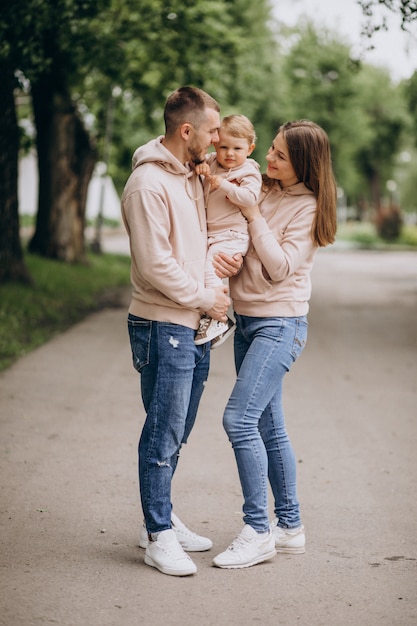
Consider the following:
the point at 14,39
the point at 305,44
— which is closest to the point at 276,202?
the point at 14,39

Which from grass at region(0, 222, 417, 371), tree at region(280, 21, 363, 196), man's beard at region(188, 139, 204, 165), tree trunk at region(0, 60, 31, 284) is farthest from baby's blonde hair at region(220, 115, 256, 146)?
tree at region(280, 21, 363, 196)

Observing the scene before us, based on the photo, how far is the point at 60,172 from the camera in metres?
19.8

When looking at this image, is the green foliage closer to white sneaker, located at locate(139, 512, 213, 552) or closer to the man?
white sneaker, located at locate(139, 512, 213, 552)

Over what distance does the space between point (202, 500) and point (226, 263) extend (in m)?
1.80

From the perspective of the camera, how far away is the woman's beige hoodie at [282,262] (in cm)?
441

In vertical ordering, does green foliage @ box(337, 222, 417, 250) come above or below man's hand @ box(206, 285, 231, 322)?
below

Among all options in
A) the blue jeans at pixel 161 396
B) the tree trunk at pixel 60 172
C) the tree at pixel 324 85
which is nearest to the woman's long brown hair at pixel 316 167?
the blue jeans at pixel 161 396

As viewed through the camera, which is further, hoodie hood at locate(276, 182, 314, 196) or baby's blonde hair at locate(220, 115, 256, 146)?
hoodie hood at locate(276, 182, 314, 196)

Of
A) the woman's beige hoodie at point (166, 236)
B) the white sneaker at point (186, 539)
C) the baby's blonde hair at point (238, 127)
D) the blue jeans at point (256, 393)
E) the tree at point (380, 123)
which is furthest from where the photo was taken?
the tree at point (380, 123)

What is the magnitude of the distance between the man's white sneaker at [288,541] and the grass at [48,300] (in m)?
5.39

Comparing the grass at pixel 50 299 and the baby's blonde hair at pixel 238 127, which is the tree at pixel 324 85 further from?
the baby's blonde hair at pixel 238 127

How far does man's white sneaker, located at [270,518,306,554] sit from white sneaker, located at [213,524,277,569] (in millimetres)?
189

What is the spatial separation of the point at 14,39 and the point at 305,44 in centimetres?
4964

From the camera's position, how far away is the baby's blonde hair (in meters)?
4.24
